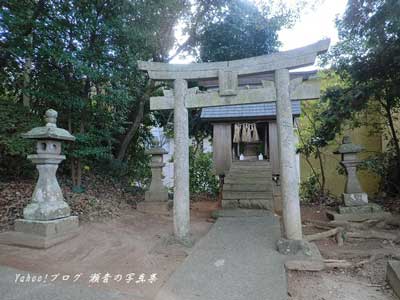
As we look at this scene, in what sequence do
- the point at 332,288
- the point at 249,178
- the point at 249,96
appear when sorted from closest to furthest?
1. the point at 332,288
2. the point at 249,96
3. the point at 249,178

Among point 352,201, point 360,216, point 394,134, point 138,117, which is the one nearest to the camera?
point 360,216

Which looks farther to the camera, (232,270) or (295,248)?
(295,248)

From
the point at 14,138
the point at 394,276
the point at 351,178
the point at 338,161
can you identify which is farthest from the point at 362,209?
the point at 14,138

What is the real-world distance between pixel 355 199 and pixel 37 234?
277 inches

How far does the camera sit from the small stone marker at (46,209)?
4688mm

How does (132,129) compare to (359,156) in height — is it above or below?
above

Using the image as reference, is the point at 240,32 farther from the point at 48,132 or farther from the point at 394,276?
the point at 394,276

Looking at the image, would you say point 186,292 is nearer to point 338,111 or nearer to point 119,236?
point 119,236

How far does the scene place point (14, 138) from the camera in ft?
18.7

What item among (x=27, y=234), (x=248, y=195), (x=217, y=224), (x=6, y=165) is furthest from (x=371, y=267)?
(x=6, y=165)

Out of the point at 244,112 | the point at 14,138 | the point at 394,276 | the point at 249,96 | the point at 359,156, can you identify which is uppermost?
the point at 244,112

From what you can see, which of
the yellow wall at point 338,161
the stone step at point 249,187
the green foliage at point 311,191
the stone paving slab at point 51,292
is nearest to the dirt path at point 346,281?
the stone paving slab at point 51,292

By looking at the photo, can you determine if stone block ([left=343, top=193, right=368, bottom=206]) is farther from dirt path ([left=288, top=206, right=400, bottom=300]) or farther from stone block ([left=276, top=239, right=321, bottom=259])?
stone block ([left=276, top=239, right=321, bottom=259])

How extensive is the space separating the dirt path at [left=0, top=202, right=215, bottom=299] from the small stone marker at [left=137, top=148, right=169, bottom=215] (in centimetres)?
158
